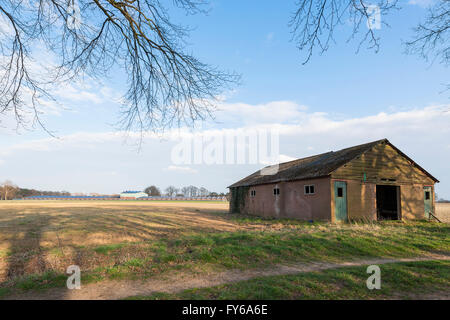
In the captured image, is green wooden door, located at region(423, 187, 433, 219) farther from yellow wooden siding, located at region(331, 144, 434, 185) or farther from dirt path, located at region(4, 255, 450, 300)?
dirt path, located at region(4, 255, 450, 300)

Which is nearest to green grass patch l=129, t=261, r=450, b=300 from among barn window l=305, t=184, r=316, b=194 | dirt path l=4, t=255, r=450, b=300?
dirt path l=4, t=255, r=450, b=300

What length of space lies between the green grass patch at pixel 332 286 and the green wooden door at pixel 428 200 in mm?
19460

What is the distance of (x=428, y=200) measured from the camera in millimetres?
22672

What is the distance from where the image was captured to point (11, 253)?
10.6m

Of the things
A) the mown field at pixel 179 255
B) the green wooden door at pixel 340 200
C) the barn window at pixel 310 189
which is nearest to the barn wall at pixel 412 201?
the green wooden door at pixel 340 200

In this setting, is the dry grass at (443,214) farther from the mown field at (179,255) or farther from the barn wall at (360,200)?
the mown field at (179,255)

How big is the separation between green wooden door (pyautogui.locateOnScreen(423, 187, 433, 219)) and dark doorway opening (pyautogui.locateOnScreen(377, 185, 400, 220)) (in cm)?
225

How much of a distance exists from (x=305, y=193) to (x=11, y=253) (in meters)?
19.2

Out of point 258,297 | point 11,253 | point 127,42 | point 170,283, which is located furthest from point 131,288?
point 11,253

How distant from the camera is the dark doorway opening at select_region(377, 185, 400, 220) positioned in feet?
74.6

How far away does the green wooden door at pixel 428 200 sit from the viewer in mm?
22300

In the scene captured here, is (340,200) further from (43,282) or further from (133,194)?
(133,194)

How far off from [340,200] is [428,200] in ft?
34.0
